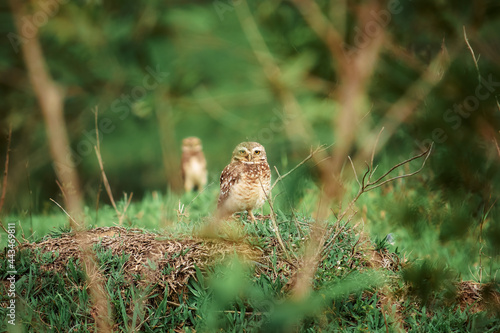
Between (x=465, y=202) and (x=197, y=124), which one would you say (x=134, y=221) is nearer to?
(x=197, y=124)

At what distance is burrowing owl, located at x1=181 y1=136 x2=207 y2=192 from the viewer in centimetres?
667

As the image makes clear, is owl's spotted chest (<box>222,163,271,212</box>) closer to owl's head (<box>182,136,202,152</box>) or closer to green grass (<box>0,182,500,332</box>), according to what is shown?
A: green grass (<box>0,182,500,332</box>)

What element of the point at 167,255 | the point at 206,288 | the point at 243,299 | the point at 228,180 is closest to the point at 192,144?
the point at 228,180

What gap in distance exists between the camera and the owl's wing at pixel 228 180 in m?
3.97

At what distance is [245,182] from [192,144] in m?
2.83

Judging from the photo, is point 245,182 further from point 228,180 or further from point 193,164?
point 193,164

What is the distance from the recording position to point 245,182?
3.88m

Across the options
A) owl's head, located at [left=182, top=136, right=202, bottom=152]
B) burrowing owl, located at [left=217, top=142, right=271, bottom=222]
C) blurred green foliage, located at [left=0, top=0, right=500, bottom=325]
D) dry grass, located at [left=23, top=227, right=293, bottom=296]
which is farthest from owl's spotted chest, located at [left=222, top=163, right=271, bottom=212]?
owl's head, located at [left=182, top=136, right=202, bottom=152]

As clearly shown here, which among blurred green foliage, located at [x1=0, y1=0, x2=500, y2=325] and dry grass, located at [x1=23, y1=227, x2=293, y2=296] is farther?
dry grass, located at [x1=23, y1=227, x2=293, y2=296]

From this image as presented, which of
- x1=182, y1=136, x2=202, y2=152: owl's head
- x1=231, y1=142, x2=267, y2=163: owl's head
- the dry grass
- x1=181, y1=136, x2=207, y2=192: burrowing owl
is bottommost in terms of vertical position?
x1=181, y1=136, x2=207, y2=192: burrowing owl

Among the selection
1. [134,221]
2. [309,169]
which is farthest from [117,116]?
[309,169]

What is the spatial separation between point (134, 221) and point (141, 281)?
1.25 metres

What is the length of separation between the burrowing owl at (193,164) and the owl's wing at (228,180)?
2.61m

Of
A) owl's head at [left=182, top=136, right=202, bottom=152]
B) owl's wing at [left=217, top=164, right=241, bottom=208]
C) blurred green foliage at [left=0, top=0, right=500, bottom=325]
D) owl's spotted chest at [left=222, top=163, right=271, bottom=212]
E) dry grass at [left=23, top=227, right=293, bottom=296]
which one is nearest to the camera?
blurred green foliage at [left=0, top=0, right=500, bottom=325]
